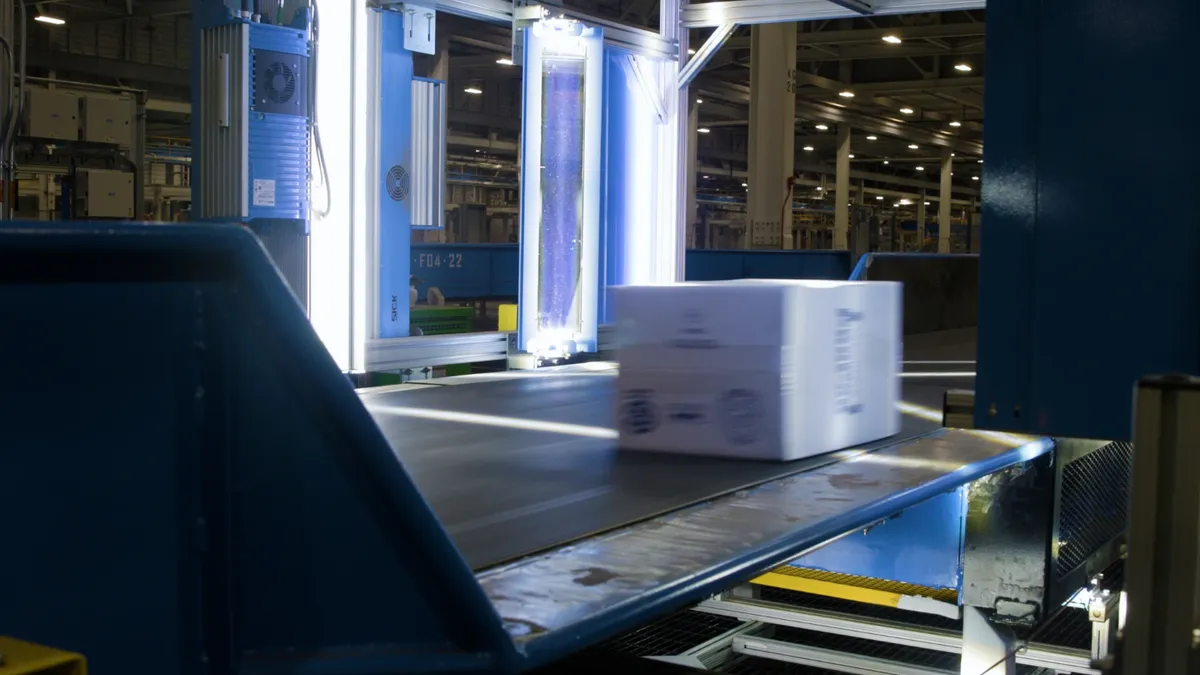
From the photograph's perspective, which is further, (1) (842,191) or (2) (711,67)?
(1) (842,191)

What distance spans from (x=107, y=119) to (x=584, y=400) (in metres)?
6.39

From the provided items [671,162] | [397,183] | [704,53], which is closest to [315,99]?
[397,183]

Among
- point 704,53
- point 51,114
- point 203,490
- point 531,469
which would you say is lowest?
point 531,469

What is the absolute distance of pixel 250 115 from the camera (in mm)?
5652

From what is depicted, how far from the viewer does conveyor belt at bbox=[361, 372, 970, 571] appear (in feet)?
8.91

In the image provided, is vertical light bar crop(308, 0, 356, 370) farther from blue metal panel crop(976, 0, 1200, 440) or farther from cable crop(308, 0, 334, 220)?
blue metal panel crop(976, 0, 1200, 440)

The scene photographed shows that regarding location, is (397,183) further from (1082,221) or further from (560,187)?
(1082,221)

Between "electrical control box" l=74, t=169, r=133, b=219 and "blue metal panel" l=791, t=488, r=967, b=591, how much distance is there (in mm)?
7476

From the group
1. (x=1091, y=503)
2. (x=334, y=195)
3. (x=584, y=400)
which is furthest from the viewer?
(x=334, y=195)

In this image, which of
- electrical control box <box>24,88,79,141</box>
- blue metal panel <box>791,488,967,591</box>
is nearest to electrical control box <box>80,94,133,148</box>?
electrical control box <box>24,88,79,141</box>

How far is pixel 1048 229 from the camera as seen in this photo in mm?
2531

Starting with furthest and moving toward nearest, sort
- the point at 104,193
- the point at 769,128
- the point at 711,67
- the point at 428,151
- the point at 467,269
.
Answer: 1. the point at 711,67
2. the point at 769,128
3. the point at 467,269
4. the point at 104,193
5. the point at 428,151

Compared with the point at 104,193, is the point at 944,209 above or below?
above

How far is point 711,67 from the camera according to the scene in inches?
909
